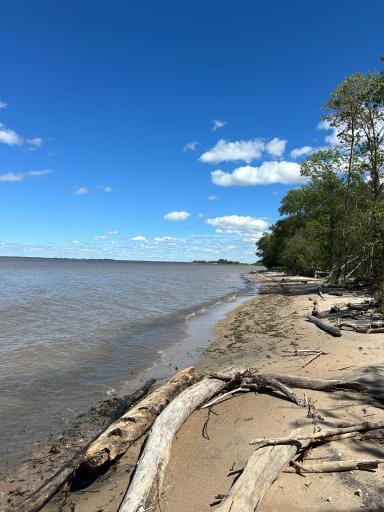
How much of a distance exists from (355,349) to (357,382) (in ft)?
12.8

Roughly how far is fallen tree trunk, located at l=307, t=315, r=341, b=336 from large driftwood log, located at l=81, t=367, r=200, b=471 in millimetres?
7290

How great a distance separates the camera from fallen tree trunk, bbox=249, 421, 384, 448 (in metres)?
4.84

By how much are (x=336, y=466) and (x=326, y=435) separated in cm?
68

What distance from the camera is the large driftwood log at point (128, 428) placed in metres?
5.23

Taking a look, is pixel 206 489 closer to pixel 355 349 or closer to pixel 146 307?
pixel 355 349

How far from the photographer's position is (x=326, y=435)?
5.19m

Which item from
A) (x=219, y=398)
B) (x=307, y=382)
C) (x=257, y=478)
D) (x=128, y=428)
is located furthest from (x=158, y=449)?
(x=307, y=382)

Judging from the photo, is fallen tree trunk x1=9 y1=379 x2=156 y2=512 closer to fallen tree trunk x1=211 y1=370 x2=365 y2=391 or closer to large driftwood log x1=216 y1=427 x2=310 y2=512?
large driftwood log x1=216 y1=427 x2=310 y2=512

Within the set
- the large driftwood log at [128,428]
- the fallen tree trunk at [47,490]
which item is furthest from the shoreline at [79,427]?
the large driftwood log at [128,428]

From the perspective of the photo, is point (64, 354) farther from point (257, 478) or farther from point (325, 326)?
point (257, 478)

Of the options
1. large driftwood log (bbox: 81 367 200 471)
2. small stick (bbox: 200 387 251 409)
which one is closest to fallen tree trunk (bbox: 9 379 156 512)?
large driftwood log (bbox: 81 367 200 471)

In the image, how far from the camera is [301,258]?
5128cm

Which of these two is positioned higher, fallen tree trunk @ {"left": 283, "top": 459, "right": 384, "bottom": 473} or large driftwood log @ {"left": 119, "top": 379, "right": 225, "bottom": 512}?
fallen tree trunk @ {"left": 283, "top": 459, "right": 384, "bottom": 473}

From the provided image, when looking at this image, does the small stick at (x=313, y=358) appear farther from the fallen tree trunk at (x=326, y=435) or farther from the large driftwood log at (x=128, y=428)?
the fallen tree trunk at (x=326, y=435)
